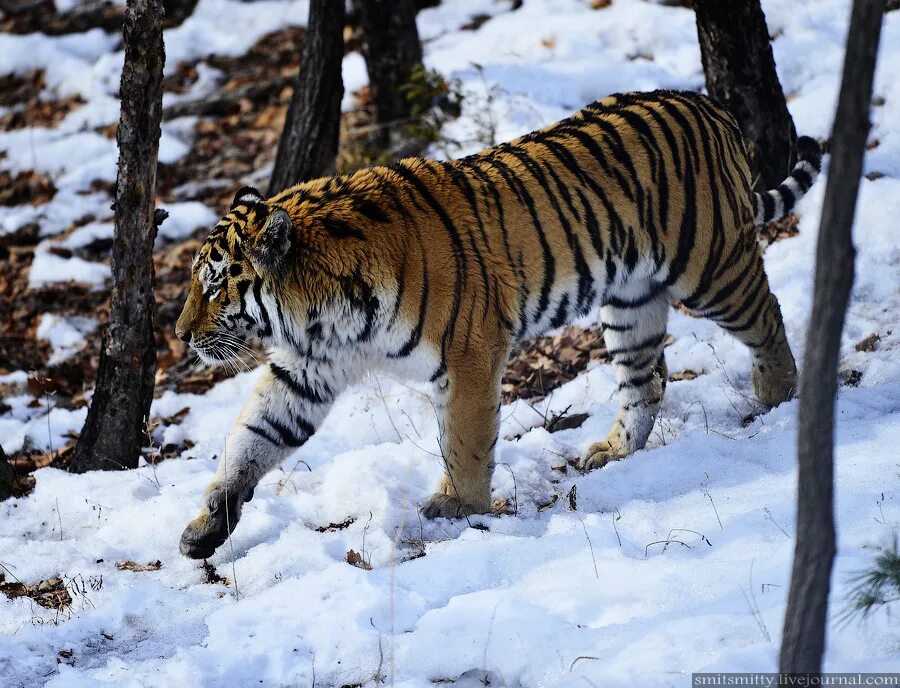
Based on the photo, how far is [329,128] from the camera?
25.6ft

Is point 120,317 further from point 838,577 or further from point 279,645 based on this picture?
point 838,577

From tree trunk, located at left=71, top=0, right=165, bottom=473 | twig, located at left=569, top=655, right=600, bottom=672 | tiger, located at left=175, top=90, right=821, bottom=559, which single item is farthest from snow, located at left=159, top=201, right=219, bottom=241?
twig, located at left=569, top=655, right=600, bottom=672

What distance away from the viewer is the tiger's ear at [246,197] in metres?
4.61

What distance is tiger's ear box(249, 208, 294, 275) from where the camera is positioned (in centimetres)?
423

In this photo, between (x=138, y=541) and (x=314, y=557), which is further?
(x=138, y=541)

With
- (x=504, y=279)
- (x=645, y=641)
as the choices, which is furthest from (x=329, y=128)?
(x=645, y=641)

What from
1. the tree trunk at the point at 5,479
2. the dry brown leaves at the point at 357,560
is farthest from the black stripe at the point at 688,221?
the tree trunk at the point at 5,479

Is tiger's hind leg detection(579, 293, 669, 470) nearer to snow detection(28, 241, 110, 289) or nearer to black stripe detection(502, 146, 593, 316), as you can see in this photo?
black stripe detection(502, 146, 593, 316)

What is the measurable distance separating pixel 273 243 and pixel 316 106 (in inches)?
146

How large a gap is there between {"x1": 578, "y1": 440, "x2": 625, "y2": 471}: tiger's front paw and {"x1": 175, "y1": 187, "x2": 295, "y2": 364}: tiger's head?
177 cm

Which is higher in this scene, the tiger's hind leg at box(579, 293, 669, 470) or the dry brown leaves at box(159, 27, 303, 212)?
the dry brown leaves at box(159, 27, 303, 212)

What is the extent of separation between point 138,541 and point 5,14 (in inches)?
407

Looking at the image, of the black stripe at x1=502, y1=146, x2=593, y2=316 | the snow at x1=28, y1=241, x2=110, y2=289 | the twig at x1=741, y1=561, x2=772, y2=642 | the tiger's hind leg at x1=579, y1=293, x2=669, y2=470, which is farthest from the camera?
the snow at x1=28, y1=241, x2=110, y2=289

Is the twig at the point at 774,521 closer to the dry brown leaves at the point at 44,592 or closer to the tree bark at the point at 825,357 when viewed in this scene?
the tree bark at the point at 825,357
